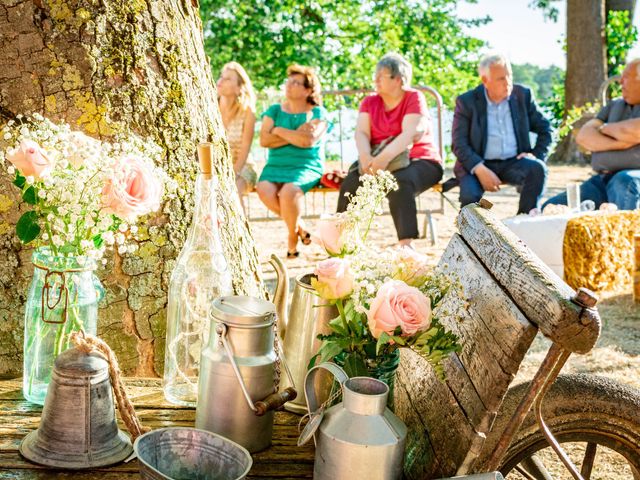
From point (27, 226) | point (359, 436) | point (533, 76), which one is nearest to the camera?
point (359, 436)

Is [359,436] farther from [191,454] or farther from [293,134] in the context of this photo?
[293,134]

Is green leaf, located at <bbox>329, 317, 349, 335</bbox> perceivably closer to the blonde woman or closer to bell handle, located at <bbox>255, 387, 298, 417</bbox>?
bell handle, located at <bbox>255, 387, 298, 417</bbox>

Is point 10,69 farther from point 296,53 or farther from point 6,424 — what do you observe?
point 296,53

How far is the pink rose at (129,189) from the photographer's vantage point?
4.59 ft

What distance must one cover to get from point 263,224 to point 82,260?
625 cm

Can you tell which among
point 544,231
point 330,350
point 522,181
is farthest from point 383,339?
point 522,181

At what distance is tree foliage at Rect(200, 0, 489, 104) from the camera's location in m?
12.7

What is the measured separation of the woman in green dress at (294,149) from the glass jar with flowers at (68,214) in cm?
445

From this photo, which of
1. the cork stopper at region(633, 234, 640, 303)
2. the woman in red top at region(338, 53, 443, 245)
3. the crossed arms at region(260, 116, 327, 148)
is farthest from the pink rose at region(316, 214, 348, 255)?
the crossed arms at region(260, 116, 327, 148)

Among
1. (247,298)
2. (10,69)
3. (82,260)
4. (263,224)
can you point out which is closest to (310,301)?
(247,298)

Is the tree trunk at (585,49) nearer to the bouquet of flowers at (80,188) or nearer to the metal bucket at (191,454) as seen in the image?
the bouquet of flowers at (80,188)

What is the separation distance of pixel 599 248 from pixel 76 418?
4.02m

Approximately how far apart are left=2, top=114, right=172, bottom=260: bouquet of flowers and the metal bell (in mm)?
212

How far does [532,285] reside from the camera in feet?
4.10
